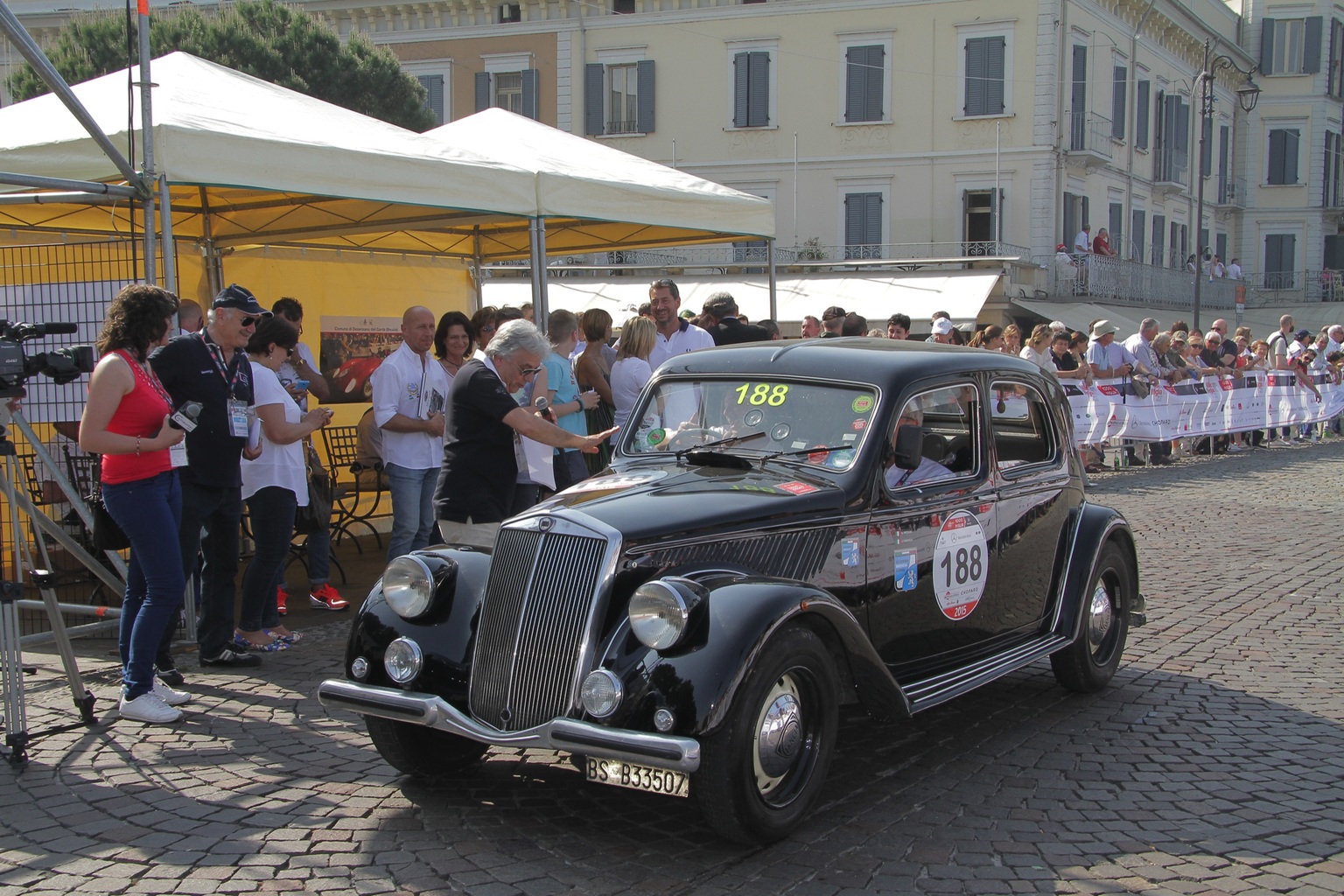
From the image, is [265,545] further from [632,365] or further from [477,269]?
[477,269]

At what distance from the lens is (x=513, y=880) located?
13.0ft

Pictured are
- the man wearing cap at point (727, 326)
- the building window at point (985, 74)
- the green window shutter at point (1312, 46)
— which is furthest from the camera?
the green window shutter at point (1312, 46)

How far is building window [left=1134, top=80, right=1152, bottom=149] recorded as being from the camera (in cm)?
3769

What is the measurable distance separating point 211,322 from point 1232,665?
5.90 metres

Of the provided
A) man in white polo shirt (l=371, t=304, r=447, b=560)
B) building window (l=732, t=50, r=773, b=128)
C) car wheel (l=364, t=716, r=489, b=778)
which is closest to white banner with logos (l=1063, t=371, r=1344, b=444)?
man in white polo shirt (l=371, t=304, r=447, b=560)

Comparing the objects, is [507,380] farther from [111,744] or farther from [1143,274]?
[1143,274]

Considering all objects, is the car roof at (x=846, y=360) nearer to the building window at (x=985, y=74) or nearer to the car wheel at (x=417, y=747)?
the car wheel at (x=417, y=747)

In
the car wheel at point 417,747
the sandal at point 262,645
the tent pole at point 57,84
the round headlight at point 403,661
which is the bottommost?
the sandal at point 262,645

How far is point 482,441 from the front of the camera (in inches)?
243

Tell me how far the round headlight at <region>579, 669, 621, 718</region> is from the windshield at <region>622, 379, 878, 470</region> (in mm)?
1466

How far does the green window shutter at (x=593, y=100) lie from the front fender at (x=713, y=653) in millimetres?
31297

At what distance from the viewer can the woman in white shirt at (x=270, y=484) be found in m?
6.85

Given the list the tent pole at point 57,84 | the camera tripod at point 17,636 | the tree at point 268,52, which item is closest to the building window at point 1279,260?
the tree at point 268,52

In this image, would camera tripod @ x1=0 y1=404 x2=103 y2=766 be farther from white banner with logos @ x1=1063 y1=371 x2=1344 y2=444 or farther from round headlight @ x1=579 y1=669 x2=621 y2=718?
white banner with logos @ x1=1063 y1=371 x2=1344 y2=444
